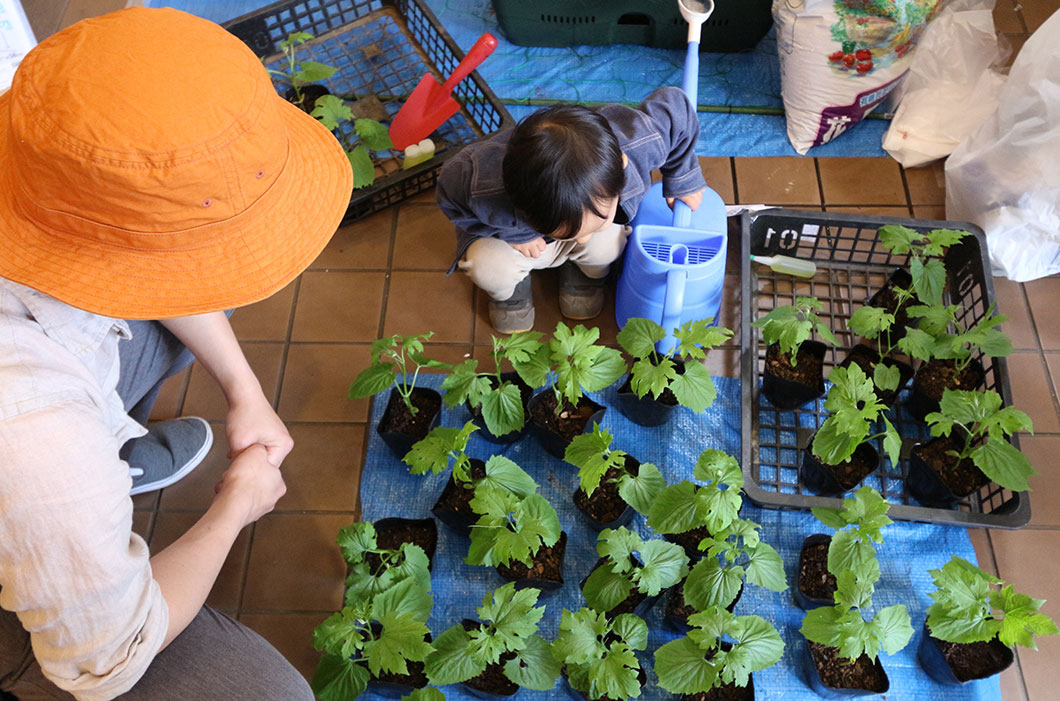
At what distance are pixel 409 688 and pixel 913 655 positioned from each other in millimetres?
817

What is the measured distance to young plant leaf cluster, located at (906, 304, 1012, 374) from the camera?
1382mm

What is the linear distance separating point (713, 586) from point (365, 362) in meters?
0.85

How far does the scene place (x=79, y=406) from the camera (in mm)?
843

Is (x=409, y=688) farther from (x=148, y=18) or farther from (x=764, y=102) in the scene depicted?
(x=764, y=102)

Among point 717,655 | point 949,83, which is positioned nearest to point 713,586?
point 717,655

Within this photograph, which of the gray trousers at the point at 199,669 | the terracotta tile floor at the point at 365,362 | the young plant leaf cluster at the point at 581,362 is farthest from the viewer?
the terracotta tile floor at the point at 365,362

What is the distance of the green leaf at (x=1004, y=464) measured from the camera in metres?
1.28

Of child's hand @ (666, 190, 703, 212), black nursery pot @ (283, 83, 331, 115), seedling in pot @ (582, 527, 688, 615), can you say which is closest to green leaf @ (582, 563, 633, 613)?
seedling in pot @ (582, 527, 688, 615)

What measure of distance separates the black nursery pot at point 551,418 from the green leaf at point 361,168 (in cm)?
62

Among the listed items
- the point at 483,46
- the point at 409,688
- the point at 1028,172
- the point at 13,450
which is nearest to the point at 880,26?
the point at 1028,172

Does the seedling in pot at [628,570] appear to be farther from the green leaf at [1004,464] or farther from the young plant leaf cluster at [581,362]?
the green leaf at [1004,464]

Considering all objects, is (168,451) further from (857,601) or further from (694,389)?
(857,601)

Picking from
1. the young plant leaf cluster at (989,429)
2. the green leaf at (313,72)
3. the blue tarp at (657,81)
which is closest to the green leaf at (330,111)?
the green leaf at (313,72)

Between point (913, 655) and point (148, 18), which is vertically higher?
point (148, 18)
